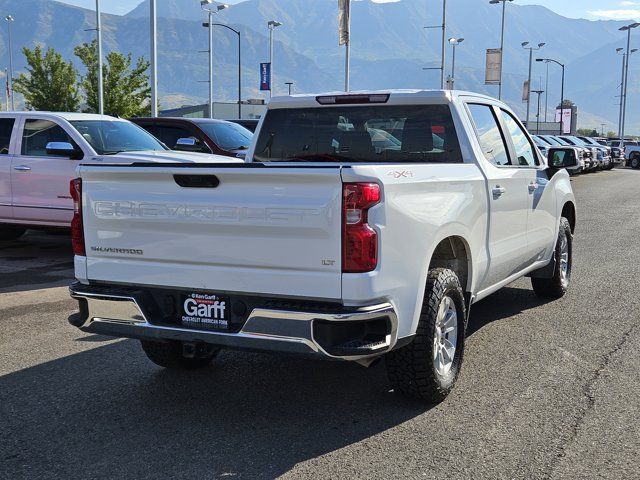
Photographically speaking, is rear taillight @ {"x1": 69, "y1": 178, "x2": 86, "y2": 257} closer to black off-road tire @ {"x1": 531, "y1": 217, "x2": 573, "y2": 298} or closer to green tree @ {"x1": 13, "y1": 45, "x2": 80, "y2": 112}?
black off-road tire @ {"x1": 531, "y1": 217, "x2": 573, "y2": 298}

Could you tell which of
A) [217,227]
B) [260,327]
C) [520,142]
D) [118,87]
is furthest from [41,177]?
[118,87]

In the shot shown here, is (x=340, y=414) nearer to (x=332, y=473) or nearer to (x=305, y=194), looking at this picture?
(x=332, y=473)

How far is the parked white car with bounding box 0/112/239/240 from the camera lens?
10.4 m

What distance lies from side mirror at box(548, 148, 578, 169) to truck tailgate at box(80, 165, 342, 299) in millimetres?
3805

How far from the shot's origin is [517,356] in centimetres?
584

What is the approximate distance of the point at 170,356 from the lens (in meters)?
5.38

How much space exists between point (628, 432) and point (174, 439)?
97.8 inches

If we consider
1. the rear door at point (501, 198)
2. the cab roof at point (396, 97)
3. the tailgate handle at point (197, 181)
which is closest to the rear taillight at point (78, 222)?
the tailgate handle at point (197, 181)

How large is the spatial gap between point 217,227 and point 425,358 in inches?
55.7

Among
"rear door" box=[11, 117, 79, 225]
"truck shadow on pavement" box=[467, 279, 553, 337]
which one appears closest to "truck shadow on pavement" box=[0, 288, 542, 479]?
"truck shadow on pavement" box=[467, 279, 553, 337]

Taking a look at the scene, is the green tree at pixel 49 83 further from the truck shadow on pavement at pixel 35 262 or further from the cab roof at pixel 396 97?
the cab roof at pixel 396 97

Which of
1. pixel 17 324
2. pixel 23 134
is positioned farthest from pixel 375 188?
pixel 23 134

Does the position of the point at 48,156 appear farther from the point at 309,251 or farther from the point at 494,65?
the point at 494,65

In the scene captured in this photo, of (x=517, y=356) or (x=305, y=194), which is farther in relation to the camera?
(x=517, y=356)
